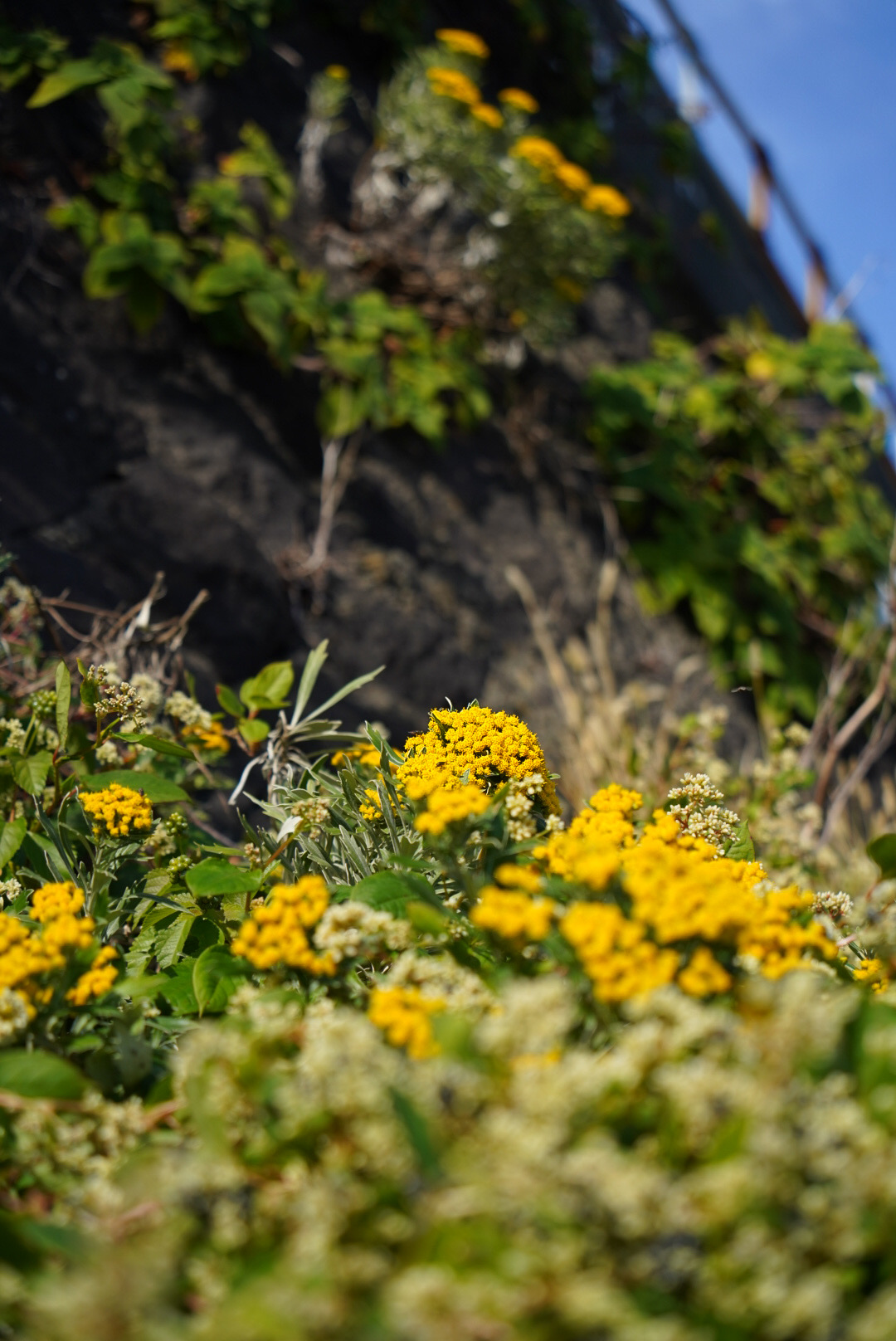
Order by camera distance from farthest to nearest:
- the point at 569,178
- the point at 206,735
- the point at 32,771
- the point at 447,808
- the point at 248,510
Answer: the point at 569,178 < the point at 248,510 < the point at 206,735 < the point at 32,771 < the point at 447,808

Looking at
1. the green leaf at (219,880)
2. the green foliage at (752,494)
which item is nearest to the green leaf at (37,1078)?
the green leaf at (219,880)

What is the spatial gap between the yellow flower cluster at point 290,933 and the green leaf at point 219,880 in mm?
221

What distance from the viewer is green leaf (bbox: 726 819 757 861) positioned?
120 centimetres

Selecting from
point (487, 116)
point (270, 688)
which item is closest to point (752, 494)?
point (487, 116)

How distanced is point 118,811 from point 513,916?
0.61 metres

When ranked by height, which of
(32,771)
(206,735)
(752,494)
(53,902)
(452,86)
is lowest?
(752,494)

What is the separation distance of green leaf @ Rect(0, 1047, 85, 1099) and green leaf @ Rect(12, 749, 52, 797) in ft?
1.74

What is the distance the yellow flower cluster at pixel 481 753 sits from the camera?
120 centimetres

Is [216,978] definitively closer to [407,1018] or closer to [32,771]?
[407,1018]

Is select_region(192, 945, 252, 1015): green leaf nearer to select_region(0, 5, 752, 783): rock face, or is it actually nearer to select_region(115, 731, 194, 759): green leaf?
select_region(115, 731, 194, 759): green leaf

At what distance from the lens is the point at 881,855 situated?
3.55 ft

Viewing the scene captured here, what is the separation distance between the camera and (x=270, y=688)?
4.97 feet

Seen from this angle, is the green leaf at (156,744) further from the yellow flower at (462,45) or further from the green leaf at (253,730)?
the yellow flower at (462,45)

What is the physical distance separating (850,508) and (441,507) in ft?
9.50
